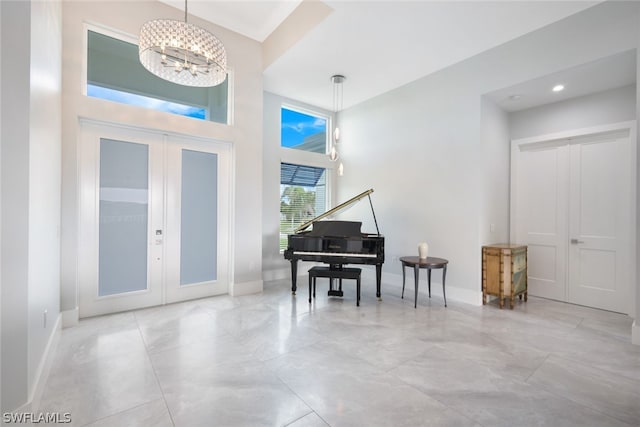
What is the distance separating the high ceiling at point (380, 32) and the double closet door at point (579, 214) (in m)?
1.89

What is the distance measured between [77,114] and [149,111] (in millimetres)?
760

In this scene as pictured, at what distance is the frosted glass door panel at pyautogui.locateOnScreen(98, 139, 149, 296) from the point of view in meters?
3.64

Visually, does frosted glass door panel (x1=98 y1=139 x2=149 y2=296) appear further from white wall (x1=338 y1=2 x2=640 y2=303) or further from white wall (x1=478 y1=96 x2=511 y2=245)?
white wall (x1=478 y1=96 x2=511 y2=245)

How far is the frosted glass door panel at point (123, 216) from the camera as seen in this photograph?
11.9 feet

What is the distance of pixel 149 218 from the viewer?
155 inches

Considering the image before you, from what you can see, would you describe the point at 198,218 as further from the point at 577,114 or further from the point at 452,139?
the point at 577,114

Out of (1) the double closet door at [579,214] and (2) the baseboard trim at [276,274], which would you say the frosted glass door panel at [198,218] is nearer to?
(2) the baseboard trim at [276,274]

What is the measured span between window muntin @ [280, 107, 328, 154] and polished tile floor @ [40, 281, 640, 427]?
11.7 feet

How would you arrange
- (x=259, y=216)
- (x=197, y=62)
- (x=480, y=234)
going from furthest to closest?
(x=259, y=216)
(x=480, y=234)
(x=197, y=62)

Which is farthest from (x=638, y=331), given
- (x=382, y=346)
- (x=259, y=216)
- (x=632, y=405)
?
(x=259, y=216)

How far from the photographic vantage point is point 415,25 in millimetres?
3520

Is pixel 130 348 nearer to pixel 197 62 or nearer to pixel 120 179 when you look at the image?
pixel 120 179

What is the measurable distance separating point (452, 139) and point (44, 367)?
5.29 m

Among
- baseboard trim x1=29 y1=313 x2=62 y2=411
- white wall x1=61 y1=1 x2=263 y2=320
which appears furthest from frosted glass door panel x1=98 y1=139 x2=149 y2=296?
baseboard trim x1=29 y1=313 x2=62 y2=411
